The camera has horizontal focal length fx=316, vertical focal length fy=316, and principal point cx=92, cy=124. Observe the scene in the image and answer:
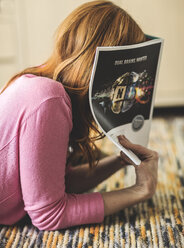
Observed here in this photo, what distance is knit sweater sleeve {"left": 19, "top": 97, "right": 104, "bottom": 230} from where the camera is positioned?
0.61 m

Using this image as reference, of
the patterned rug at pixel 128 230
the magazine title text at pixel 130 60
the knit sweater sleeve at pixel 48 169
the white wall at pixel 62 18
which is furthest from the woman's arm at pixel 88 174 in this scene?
the white wall at pixel 62 18

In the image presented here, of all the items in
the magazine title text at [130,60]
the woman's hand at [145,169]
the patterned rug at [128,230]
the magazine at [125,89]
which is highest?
the magazine title text at [130,60]

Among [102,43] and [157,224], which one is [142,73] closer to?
[102,43]

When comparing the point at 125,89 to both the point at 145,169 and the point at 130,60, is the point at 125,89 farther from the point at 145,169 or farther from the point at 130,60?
the point at 145,169

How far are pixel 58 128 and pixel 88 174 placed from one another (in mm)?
304

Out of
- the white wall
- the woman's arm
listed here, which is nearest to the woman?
the woman's arm

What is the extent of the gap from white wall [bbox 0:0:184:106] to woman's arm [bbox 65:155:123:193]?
84 centimetres

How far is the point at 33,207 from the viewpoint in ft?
2.17

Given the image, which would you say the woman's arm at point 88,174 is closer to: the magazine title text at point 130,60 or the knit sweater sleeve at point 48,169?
the knit sweater sleeve at point 48,169

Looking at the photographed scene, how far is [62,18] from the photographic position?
1615 mm

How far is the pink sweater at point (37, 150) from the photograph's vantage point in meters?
0.61

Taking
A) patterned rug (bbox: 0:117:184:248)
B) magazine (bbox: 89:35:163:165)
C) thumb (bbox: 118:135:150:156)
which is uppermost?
magazine (bbox: 89:35:163:165)

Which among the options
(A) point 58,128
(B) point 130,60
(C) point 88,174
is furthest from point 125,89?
(C) point 88,174

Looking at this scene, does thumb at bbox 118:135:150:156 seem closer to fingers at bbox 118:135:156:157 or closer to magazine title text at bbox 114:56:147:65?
fingers at bbox 118:135:156:157
